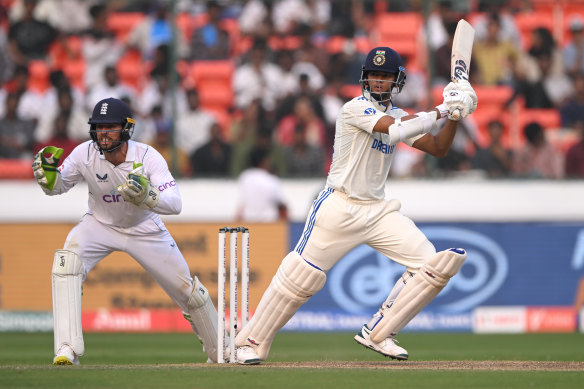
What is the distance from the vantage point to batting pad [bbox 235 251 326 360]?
708cm

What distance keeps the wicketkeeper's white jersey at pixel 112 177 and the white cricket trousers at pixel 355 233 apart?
1028mm

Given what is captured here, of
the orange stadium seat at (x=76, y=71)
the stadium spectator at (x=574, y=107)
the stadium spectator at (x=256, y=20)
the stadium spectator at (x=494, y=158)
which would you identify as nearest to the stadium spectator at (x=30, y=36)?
the orange stadium seat at (x=76, y=71)

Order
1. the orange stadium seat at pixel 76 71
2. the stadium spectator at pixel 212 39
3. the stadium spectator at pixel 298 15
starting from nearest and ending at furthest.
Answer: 1. the stadium spectator at pixel 212 39
2. the orange stadium seat at pixel 76 71
3. the stadium spectator at pixel 298 15

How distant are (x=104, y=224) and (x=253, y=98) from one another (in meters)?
6.53

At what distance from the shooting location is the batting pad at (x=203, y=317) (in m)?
7.73

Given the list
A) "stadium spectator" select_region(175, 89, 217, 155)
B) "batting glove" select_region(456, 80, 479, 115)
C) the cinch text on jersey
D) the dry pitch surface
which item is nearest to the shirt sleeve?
the dry pitch surface

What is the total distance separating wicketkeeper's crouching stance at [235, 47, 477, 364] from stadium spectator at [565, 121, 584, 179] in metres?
6.52

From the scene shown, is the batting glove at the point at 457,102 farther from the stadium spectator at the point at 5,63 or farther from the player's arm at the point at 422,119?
the stadium spectator at the point at 5,63

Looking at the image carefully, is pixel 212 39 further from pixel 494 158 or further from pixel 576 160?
pixel 576 160

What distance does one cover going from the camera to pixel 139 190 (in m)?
6.74

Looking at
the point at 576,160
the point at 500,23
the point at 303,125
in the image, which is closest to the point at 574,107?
the point at 576,160

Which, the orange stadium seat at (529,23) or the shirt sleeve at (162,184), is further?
the orange stadium seat at (529,23)

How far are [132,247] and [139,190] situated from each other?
854 mm

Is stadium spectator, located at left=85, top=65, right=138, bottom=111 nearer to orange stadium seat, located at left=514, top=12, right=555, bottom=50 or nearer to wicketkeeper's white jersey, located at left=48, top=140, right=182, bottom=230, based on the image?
orange stadium seat, located at left=514, top=12, right=555, bottom=50
